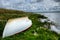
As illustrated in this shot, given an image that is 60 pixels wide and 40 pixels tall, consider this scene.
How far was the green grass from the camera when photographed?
1150 millimetres

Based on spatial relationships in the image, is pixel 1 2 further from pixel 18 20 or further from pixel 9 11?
pixel 18 20

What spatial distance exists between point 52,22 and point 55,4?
151mm

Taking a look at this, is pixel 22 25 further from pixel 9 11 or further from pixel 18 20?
pixel 9 11

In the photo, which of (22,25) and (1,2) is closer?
(22,25)

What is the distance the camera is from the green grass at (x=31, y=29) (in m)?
1.15

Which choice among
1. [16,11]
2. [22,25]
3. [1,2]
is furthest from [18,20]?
[1,2]

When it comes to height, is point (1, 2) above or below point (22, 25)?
above

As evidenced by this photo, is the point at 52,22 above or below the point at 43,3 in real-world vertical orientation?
below

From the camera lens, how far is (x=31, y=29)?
1212 millimetres

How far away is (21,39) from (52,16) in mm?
338

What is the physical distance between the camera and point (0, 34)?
1182 millimetres

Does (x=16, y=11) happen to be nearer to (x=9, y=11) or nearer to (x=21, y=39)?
(x=9, y=11)

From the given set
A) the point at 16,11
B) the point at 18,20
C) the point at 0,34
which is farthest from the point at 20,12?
the point at 0,34

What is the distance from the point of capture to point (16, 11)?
1331 millimetres
